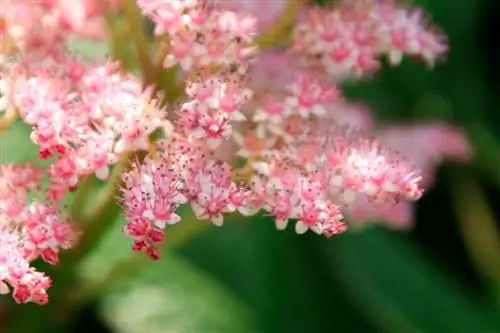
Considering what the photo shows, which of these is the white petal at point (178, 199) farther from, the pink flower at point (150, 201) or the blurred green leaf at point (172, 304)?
the blurred green leaf at point (172, 304)

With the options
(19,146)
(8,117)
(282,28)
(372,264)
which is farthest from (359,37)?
(372,264)

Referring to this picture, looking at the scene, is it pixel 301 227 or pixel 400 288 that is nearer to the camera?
pixel 301 227

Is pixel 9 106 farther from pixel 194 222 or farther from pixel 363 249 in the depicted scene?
pixel 363 249

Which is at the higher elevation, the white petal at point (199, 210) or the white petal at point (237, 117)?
the white petal at point (237, 117)

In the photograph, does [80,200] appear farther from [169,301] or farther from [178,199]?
[169,301]

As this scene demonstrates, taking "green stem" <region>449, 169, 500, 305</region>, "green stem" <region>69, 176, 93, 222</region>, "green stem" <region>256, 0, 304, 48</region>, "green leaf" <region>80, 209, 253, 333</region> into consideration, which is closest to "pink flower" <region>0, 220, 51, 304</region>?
"green stem" <region>69, 176, 93, 222</region>

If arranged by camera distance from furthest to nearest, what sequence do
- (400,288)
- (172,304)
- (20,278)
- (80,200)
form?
1. (400,288)
2. (172,304)
3. (80,200)
4. (20,278)

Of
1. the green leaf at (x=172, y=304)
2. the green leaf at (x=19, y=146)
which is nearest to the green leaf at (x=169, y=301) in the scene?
the green leaf at (x=172, y=304)
